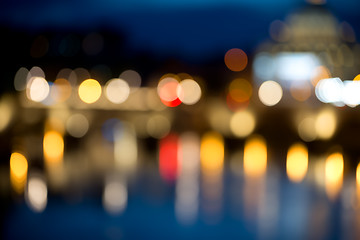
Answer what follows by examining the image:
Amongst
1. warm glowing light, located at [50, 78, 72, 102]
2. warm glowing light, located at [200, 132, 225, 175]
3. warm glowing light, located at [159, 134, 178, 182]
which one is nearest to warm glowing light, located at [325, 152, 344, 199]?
warm glowing light, located at [200, 132, 225, 175]

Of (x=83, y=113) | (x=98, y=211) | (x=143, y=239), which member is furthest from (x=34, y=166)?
(x=83, y=113)

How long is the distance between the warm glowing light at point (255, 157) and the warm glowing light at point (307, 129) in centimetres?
150

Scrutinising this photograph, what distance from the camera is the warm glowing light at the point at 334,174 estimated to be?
39.3 feet

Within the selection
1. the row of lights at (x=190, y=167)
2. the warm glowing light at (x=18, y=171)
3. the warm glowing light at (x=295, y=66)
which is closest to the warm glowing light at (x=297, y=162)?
the row of lights at (x=190, y=167)

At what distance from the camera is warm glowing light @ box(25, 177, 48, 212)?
10344 mm

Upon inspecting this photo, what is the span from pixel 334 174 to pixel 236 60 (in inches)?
1814

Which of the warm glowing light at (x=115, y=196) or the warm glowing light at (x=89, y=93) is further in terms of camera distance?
the warm glowing light at (x=89, y=93)

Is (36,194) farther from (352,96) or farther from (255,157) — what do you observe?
(352,96)

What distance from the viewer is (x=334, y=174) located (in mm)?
14039

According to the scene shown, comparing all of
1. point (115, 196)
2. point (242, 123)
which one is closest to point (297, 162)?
point (115, 196)

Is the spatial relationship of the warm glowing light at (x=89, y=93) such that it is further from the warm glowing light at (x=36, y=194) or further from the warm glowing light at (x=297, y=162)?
the warm glowing light at (x=36, y=194)

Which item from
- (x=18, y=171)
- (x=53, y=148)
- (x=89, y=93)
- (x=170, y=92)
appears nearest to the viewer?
(x=18, y=171)

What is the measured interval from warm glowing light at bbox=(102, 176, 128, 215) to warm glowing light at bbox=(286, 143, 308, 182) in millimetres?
3477

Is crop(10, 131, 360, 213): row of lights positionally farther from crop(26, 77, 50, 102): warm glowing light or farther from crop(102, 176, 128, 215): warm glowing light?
crop(26, 77, 50, 102): warm glowing light
